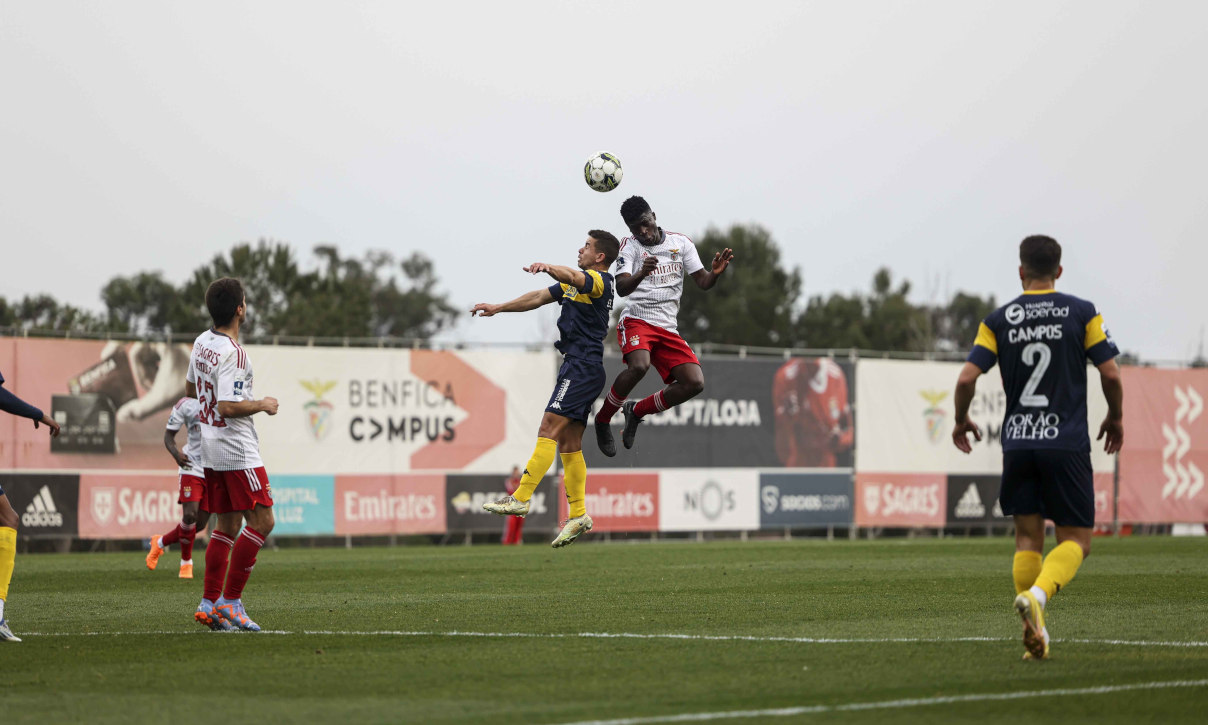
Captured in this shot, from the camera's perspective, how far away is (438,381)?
95.5 ft

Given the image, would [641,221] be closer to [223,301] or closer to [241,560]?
[223,301]

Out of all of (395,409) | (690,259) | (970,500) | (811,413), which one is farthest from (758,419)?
(690,259)

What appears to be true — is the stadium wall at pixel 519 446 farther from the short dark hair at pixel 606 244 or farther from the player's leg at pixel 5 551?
the player's leg at pixel 5 551

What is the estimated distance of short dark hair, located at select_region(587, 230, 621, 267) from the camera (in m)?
12.2

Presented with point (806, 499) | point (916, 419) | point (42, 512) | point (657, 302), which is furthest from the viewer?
point (916, 419)

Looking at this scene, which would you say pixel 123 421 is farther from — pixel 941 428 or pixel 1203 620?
pixel 1203 620

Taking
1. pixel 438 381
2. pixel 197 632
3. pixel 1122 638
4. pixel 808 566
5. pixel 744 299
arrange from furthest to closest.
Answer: pixel 744 299 → pixel 438 381 → pixel 808 566 → pixel 197 632 → pixel 1122 638

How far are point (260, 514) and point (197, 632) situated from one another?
931mm

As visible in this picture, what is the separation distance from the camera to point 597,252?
39.9ft

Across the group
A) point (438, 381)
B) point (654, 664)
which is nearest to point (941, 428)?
point (438, 381)

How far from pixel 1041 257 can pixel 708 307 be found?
72.0 metres

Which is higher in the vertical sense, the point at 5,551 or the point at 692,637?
the point at 5,551

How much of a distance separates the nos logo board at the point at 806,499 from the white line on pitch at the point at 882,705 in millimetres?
23948

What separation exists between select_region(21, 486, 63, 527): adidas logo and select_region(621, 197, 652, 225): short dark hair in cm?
1763
